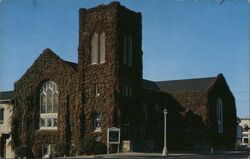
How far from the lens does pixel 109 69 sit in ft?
→ 157

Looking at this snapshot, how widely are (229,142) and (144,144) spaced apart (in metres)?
25.2

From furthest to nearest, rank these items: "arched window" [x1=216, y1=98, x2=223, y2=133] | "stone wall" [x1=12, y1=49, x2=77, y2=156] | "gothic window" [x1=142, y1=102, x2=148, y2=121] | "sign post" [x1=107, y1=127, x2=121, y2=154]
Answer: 1. "arched window" [x1=216, y1=98, x2=223, y2=133]
2. "gothic window" [x1=142, y1=102, x2=148, y2=121]
3. "stone wall" [x1=12, y1=49, x2=77, y2=156]
4. "sign post" [x1=107, y1=127, x2=121, y2=154]

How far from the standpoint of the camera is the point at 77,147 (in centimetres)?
4728

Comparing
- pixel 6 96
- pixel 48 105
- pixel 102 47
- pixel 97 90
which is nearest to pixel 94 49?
pixel 102 47

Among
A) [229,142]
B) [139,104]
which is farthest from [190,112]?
[139,104]

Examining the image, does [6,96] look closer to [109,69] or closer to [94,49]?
[94,49]

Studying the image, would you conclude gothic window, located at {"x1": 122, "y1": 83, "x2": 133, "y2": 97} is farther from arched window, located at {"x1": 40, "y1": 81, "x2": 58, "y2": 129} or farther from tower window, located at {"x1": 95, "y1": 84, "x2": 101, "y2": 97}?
arched window, located at {"x1": 40, "y1": 81, "x2": 58, "y2": 129}

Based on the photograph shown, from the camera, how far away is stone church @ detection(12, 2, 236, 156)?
4769 cm

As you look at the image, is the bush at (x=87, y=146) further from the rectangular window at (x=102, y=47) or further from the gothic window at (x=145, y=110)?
the gothic window at (x=145, y=110)

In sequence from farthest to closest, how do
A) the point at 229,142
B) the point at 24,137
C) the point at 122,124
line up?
the point at 229,142 < the point at 24,137 < the point at 122,124

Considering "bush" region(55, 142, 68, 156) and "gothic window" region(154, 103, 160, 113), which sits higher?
"gothic window" region(154, 103, 160, 113)

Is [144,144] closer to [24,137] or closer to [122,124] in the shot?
[122,124]

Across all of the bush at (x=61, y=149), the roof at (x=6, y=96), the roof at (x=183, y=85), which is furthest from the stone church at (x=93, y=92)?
the roof at (x=183, y=85)

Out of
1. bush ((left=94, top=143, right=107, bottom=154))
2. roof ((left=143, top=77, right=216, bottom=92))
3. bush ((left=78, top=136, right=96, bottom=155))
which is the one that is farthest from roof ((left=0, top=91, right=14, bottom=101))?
roof ((left=143, top=77, right=216, bottom=92))
